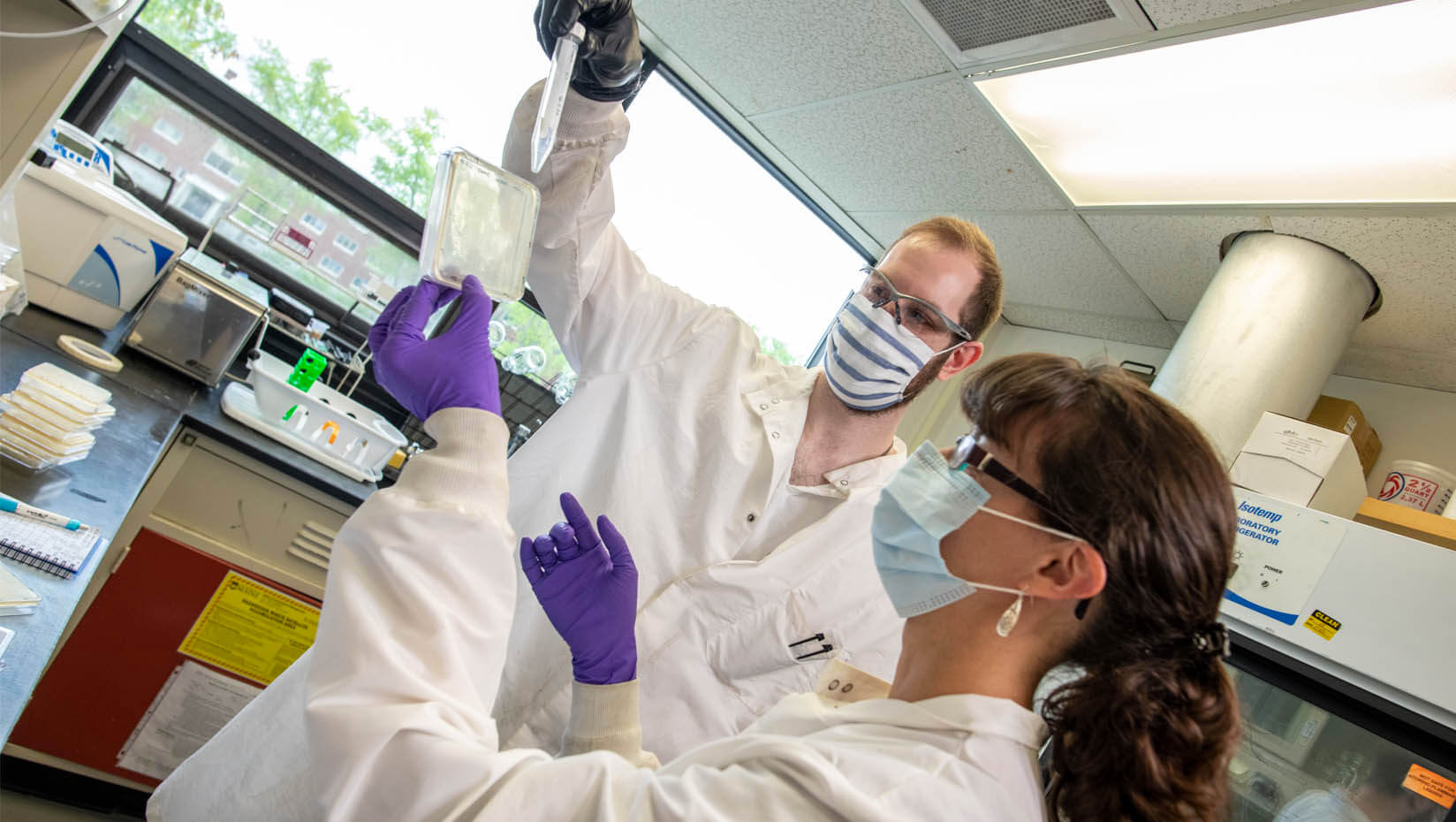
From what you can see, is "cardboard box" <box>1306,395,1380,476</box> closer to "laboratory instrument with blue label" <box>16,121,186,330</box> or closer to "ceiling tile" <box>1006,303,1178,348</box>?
"ceiling tile" <box>1006,303,1178,348</box>

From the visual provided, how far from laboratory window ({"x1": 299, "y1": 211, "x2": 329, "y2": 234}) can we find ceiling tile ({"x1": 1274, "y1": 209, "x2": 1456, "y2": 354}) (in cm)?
307

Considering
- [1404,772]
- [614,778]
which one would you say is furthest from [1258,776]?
[614,778]

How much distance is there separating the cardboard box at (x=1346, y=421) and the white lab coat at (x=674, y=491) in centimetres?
200

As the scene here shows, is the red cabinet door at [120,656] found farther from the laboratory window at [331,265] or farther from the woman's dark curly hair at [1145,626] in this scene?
the woman's dark curly hair at [1145,626]

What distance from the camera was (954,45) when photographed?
229cm

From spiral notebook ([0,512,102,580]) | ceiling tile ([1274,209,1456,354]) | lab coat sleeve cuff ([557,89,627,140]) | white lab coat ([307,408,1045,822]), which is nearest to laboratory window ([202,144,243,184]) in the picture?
spiral notebook ([0,512,102,580])

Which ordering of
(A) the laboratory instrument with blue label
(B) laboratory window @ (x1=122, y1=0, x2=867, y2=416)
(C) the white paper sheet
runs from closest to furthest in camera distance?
(A) the laboratory instrument with blue label < (C) the white paper sheet < (B) laboratory window @ (x1=122, y1=0, x2=867, y2=416)

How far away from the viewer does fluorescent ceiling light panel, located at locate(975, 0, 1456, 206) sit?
5.82 feet

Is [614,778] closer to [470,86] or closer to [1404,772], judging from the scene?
[1404,772]

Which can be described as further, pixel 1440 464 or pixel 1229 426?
pixel 1440 464

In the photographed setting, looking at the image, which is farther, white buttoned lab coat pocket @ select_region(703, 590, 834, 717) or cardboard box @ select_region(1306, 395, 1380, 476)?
cardboard box @ select_region(1306, 395, 1380, 476)

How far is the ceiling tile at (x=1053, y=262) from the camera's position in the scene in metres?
3.01

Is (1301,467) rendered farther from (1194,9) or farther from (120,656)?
(120,656)

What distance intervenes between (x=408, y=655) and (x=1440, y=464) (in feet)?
11.4
